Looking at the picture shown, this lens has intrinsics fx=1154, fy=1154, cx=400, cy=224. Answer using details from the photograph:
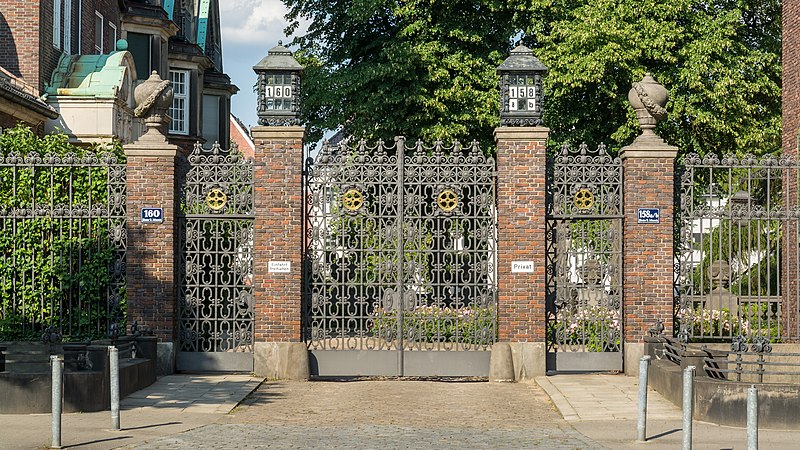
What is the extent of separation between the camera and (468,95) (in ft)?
95.7

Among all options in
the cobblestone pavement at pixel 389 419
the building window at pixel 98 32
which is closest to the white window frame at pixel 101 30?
the building window at pixel 98 32

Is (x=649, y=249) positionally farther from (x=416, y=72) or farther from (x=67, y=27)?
(x=67, y=27)

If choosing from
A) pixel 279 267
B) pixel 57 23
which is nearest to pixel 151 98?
pixel 279 267

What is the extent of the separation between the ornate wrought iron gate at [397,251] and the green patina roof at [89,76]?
10.5 meters

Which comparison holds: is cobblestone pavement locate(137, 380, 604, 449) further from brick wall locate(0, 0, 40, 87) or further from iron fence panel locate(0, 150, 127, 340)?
brick wall locate(0, 0, 40, 87)

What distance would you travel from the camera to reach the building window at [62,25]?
1059 inches

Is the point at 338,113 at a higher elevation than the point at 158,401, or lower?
higher

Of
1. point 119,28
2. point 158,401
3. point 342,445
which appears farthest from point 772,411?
point 119,28

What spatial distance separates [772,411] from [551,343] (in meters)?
5.85

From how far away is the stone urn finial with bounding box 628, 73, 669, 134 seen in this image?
17188 mm

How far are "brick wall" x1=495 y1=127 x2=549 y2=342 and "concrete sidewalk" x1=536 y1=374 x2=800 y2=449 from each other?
33.4 inches

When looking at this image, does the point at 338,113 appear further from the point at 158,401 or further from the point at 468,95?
the point at 158,401

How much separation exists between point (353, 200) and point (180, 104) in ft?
78.6

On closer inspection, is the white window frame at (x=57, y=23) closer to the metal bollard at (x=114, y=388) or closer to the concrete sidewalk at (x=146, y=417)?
the concrete sidewalk at (x=146, y=417)
